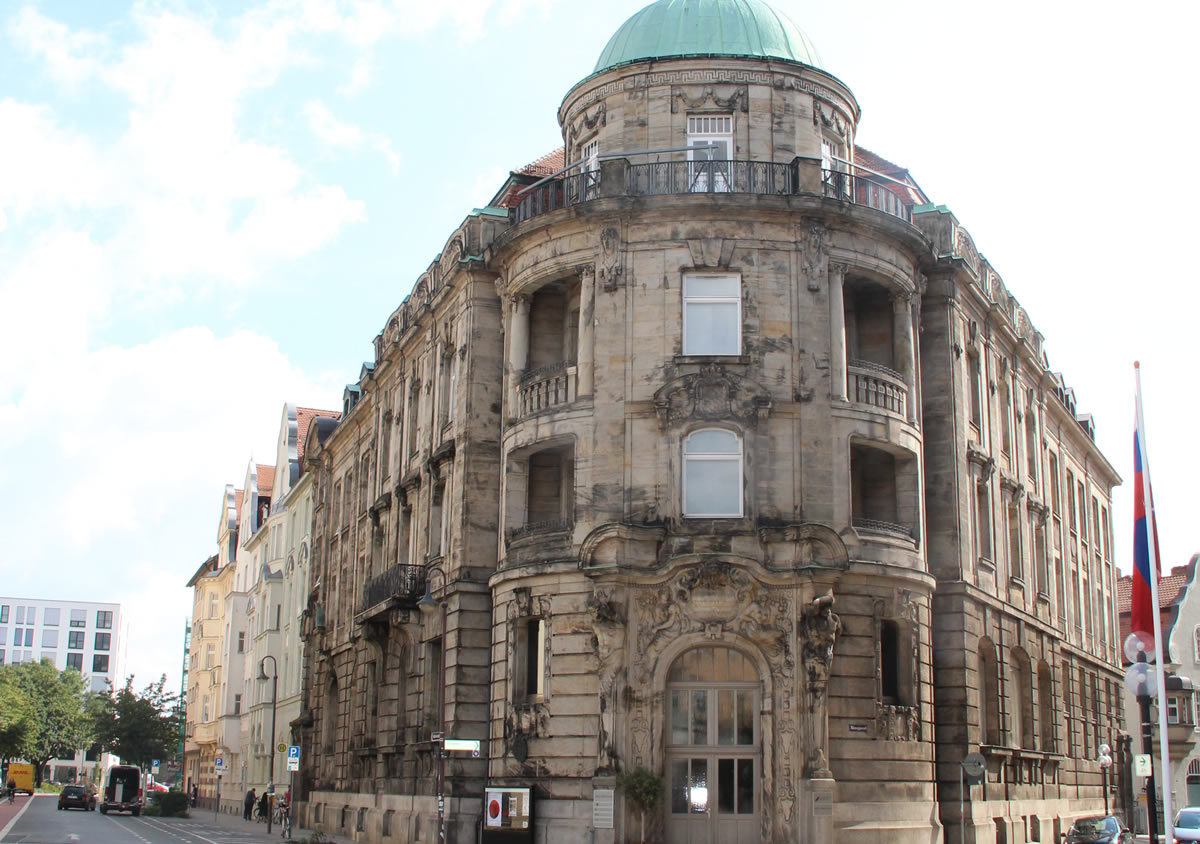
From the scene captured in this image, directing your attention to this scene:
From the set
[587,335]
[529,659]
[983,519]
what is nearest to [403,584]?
[529,659]

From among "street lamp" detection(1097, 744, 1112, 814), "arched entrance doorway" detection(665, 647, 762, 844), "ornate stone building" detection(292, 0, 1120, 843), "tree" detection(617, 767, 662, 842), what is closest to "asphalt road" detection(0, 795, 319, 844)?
"ornate stone building" detection(292, 0, 1120, 843)

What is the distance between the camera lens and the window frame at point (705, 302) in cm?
3209

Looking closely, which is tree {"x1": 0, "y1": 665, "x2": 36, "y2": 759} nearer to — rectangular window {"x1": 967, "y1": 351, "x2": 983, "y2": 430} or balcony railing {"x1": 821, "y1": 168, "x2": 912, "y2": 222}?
rectangular window {"x1": 967, "y1": 351, "x2": 983, "y2": 430}

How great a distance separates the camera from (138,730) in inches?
4230

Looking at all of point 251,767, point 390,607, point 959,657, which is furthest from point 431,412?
point 251,767

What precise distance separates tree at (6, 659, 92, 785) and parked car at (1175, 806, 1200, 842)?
11003 cm

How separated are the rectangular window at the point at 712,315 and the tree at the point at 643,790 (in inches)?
365

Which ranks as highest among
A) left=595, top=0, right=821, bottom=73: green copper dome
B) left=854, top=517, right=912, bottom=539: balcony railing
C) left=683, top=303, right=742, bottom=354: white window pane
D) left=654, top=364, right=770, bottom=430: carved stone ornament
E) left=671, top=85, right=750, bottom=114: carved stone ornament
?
left=595, top=0, right=821, bottom=73: green copper dome

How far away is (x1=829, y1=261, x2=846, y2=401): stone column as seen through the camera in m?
32.0

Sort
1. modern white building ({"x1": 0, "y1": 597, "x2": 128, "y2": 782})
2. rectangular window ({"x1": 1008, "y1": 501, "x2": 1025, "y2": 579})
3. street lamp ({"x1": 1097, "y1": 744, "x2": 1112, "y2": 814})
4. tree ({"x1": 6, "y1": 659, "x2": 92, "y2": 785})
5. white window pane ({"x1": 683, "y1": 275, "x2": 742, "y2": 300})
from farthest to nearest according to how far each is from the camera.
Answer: modern white building ({"x1": 0, "y1": 597, "x2": 128, "y2": 782}) < tree ({"x1": 6, "y1": 659, "x2": 92, "y2": 785}) < street lamp ({"x1": 1097, "y1": 744, "x2": 1112, "y2": 814}) < rectangular window ({"x1": 1008, "y1": 501, "x2": 1025, "y2": 579}) < white window pane ({"x1": 683, "y1": 275, "x2": 742, "y2": 300})

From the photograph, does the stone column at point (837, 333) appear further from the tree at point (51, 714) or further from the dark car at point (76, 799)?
the tree at point (51, 714)

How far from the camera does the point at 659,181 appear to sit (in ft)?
110

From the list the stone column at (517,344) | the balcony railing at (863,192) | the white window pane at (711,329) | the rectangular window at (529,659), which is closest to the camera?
the white window pane at (711,329)

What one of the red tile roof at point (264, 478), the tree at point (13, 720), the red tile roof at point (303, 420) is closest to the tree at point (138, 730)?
the tree at point (13, 720)
